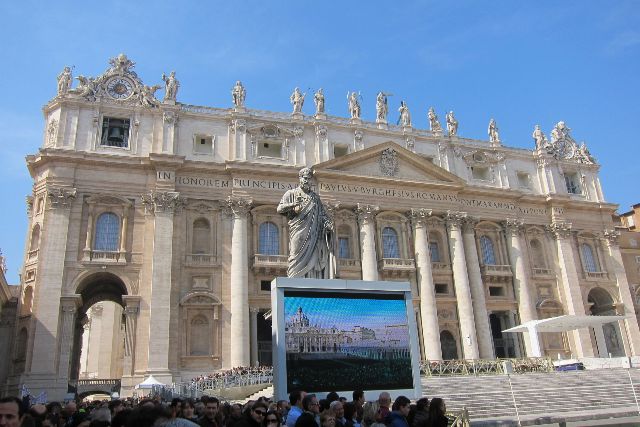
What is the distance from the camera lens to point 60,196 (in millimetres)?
31438

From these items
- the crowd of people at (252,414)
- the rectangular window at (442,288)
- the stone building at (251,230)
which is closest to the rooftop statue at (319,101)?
the stone building at (251,230)

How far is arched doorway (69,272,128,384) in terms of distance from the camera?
3331 cm

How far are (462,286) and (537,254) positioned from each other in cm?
890

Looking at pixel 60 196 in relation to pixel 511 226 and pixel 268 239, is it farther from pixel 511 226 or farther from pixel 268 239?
pixel 511 226

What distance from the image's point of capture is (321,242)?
15.8 metres

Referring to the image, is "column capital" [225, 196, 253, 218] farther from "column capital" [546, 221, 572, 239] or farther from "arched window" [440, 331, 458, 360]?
"column capital" [546, 221, 572, 239]

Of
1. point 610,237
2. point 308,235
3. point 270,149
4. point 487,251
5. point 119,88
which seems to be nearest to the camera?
point 308,235

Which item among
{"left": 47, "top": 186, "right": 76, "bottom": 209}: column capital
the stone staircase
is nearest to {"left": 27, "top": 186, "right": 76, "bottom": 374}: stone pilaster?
{"left": 47, "top": 186, "right": 76, "bottom": 209}: column capital

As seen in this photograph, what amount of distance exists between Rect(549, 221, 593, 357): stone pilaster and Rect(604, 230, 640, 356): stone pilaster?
12.2 ft

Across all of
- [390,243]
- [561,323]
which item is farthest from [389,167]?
[561,323]

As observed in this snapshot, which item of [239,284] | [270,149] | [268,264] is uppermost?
[270,149]

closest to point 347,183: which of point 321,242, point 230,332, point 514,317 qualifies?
point 230,332

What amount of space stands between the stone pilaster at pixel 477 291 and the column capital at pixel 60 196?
25777 mm

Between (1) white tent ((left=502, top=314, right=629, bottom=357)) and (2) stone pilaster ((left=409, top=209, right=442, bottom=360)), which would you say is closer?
(1) white tent ((left=502, top=314, right=629, bottom=357))
